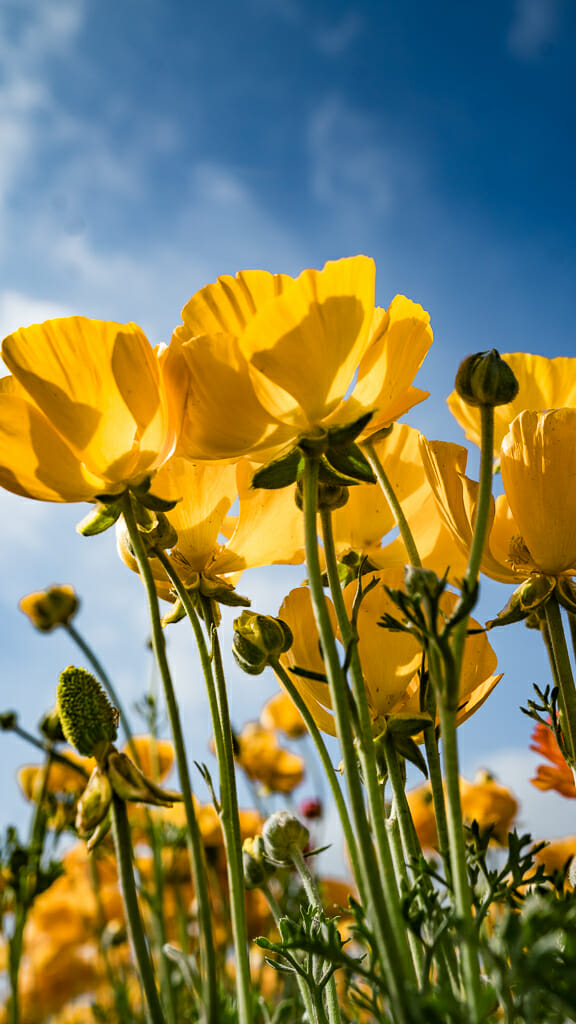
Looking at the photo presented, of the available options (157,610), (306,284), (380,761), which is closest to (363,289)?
(306,284)

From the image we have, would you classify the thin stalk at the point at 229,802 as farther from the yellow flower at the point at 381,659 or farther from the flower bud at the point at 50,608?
the flower bud at the point at 50,608

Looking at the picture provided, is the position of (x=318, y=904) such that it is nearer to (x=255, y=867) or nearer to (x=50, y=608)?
(x=255, y=867)

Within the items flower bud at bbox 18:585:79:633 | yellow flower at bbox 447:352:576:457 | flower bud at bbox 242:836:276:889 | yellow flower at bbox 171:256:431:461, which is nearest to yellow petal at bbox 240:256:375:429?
yellow flower at bbox 171:256:431:461

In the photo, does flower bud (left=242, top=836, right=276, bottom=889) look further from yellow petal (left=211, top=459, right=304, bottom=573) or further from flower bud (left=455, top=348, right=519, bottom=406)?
flower bud (left=455, top=348, right=519, bottom=406)

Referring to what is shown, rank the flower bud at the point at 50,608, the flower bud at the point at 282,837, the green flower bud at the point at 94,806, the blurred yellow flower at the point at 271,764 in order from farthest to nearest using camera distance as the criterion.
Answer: the blurred yellow flower at the point at 271,764, the flower bud at the point at 50,608, the flower bud at the point at 282,837, the green flower bud at the point at 94,806

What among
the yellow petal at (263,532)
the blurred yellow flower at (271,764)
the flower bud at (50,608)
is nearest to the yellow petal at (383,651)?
the yellow petal at (263,532)
